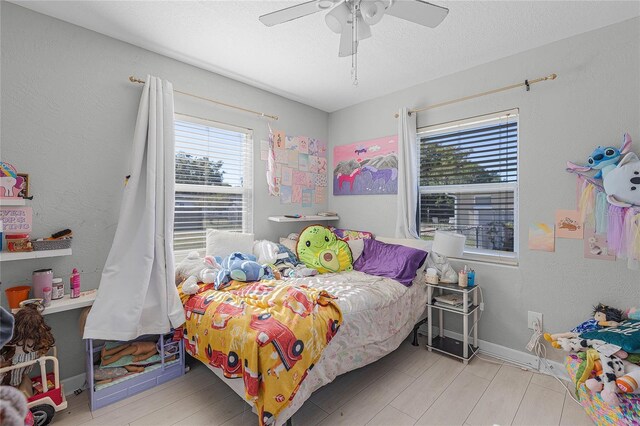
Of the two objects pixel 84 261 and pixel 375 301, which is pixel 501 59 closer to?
pixel 375 301

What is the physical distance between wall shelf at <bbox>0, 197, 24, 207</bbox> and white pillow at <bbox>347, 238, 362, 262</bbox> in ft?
8.26

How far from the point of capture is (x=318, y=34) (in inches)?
84.2

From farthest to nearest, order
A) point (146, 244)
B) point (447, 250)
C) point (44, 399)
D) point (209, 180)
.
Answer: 1. point (209, 180)
2. point (447, 250)
3. point (146, 244)
4. point (44, 399)

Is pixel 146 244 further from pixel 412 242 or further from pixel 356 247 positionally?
pixel 412 242

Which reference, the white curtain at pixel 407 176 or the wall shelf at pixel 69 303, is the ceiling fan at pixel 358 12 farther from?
the wall shelf at pixel 69 303

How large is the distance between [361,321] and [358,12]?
6.04 ft

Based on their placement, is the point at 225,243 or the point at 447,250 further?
the point at 225,243

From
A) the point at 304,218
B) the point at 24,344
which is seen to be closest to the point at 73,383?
the point at 24,344

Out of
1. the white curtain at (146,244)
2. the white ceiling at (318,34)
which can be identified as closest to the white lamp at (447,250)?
the white ceiling at (318,34)

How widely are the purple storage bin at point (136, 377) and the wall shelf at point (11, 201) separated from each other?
3.09 feet

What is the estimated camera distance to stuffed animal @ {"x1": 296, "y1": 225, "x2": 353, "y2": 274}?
9.13 ft

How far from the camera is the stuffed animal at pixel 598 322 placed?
75.2 inches

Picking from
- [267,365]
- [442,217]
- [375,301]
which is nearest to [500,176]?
[442,217]

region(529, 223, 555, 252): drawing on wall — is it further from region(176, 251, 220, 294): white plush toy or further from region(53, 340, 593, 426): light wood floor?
region(176, 251, 220, 294): white plush toy
